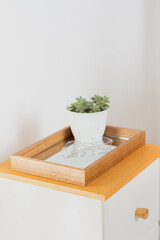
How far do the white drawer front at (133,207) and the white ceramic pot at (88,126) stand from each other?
0.57ft

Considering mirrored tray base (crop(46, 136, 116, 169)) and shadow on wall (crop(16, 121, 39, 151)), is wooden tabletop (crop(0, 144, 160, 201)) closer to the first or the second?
mirrored tray base (crop(46, 136, 116, 169))

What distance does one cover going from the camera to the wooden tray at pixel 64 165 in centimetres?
107

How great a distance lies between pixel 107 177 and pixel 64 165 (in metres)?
0.11

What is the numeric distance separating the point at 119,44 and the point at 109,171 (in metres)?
0.85

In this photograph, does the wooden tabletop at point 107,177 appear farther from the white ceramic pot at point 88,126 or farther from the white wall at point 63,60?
the white wall at point 63,60

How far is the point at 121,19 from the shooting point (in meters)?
1.84

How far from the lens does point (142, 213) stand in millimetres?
1186

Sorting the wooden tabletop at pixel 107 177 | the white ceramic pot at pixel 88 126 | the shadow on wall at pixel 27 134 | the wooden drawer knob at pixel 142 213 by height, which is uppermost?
the white ceramic pot at pixel 88 126

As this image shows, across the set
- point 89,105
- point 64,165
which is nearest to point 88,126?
point 89,105

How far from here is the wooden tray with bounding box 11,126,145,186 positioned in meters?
1.07

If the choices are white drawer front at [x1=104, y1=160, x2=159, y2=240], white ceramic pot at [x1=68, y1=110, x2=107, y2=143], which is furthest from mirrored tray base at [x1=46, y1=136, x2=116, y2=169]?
white drawer front at [x1=104, y1=160, x2=159, y2=240]

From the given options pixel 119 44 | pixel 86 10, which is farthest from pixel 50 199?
pixel 119 44

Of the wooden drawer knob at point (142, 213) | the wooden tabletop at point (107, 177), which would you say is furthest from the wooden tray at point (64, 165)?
the wooden drawer knob at point (142, 213)

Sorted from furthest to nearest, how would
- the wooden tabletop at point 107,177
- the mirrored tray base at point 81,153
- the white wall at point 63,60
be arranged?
the white wall at point 63,60 < the mirrored tray base at point 81,153 < the wooden tabletop at point 107,177
